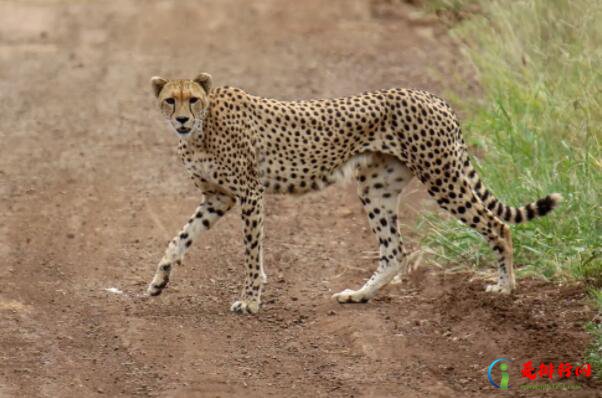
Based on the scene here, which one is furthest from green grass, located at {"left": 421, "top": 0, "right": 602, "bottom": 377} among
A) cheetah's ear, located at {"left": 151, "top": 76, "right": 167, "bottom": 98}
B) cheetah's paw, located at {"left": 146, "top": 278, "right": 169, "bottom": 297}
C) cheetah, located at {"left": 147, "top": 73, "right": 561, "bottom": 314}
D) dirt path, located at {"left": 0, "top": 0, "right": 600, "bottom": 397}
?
cheetah's ear, located at {"left": 151, "top": 76, "right": 167, "bottom": 98}

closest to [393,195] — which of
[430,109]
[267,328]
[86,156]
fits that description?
[430,109]

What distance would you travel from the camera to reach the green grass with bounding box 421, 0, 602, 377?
278 inches

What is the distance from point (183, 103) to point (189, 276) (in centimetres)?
123

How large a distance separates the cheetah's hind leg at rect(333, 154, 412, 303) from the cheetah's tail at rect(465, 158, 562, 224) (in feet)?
1.26

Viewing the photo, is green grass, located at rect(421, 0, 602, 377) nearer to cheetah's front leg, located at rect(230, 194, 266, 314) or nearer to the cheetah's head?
cheetah's front leg, located at rect(230, 194, 266, 314)

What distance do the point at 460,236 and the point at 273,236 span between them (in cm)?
136

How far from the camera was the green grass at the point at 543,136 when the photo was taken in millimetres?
7050

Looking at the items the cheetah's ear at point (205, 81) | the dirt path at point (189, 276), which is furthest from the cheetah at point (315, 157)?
the dirt path at point (189, 276)

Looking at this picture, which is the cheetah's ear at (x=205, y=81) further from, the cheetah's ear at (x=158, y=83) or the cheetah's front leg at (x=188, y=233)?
the cheetah's front leg at (x=188, y=233)

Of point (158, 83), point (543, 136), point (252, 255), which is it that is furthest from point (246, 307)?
point (543, 136)

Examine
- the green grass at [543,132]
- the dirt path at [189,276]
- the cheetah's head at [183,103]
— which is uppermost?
the cheetah's head at [183,103]

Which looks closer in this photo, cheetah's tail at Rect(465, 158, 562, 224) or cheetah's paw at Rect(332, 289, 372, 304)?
cheetah's tail at Rect(465, 158, 562, 224)

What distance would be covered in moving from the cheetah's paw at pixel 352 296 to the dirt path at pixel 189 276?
0.06m

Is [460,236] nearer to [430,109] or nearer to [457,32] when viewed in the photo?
[430,109]
